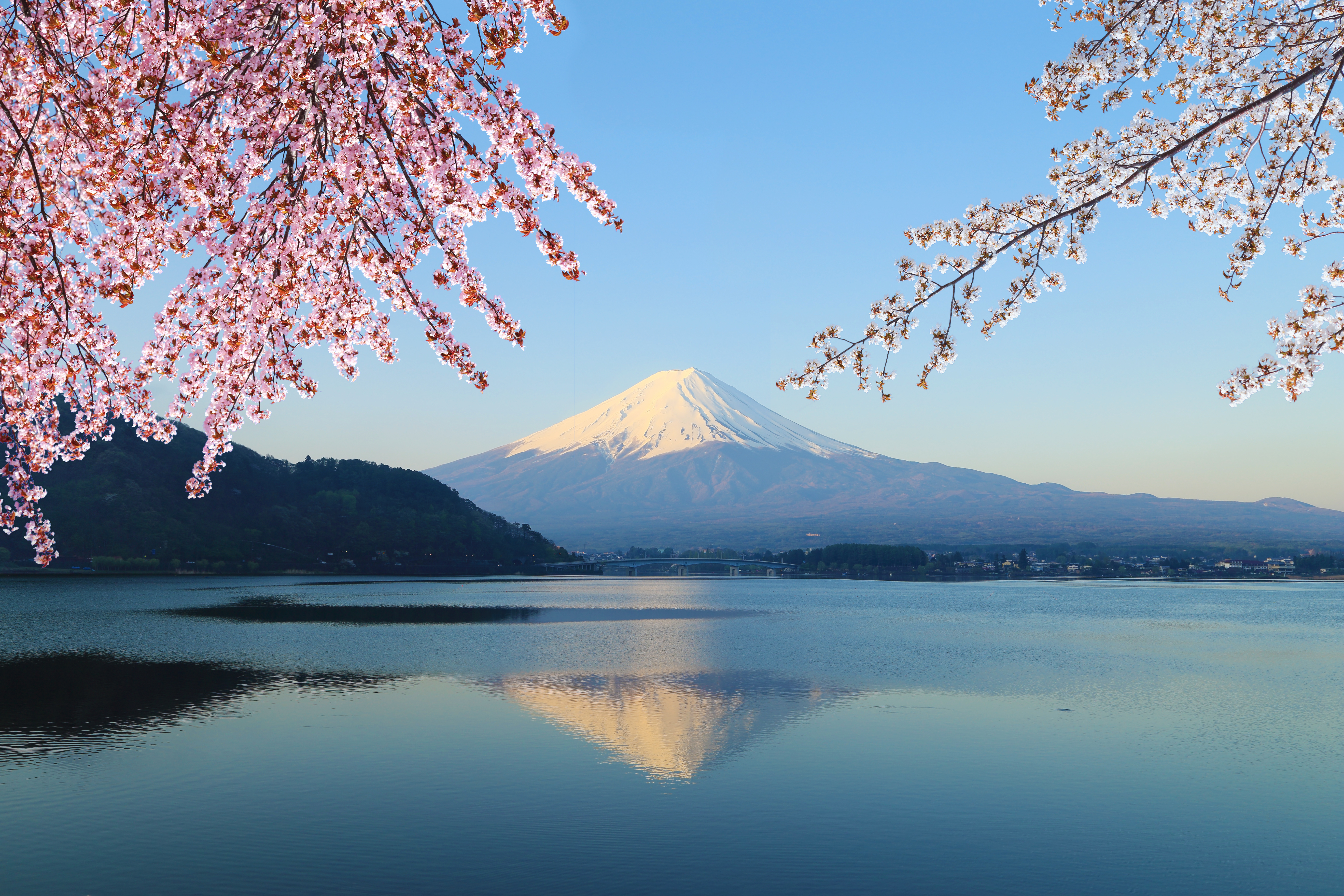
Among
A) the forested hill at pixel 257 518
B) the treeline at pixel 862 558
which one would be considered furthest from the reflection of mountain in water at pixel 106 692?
the treeline at pixel 862 558

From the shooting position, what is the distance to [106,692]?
21.7 m

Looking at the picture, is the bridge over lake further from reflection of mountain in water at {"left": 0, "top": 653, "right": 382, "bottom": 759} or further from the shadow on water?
reflection of mountain in water at {"left": 0, "top": 653, "right": 382, "bottom": 759}

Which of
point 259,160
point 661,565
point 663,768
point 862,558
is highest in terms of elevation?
point 259,160

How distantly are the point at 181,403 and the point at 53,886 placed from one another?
622 centimetres

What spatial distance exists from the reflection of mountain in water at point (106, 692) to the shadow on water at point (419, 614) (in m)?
17.0

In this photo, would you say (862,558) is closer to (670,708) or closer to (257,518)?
(257,518)

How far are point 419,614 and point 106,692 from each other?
29.5m

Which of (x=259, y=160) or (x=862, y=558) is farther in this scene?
(x=862, y=558)

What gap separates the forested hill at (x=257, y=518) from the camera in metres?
96.2

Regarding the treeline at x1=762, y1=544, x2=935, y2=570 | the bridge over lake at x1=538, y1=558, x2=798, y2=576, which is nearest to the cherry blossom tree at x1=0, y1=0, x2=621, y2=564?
the bridge over lake at x1=538, y1=558, x2=798, y2=576

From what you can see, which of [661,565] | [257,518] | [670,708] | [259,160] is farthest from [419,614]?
[661,565]

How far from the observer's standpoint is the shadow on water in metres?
45.6

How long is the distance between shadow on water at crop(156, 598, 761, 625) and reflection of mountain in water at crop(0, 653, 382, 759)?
17.0m

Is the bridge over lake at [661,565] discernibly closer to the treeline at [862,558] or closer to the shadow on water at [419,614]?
the treeline at [862,558]
